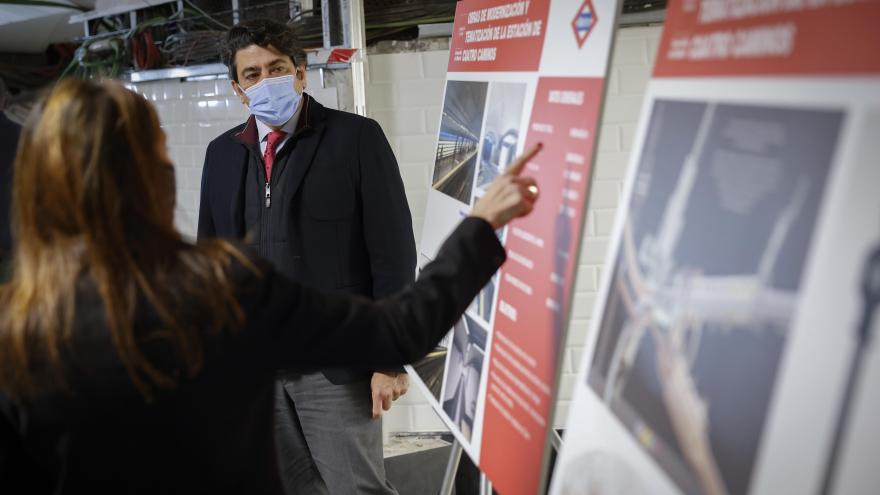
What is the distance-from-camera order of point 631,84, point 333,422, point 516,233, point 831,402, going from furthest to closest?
1. point 631,84
2. point 333,422
3. point 516,233
4. point 831,402

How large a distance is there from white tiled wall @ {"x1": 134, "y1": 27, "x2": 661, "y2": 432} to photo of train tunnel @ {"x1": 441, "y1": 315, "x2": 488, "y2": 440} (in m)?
1.77

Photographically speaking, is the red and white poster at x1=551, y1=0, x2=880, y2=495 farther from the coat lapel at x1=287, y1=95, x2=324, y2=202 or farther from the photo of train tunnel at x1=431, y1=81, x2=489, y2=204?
the coat lapel at x1=287, y1=95, x2=324, y2=202

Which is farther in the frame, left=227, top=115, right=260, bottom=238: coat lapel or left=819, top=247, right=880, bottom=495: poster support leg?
left=227, top=115, right=260, bottom=238: coat lapel

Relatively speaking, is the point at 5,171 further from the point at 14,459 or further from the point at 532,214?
Result: the point at 532,214

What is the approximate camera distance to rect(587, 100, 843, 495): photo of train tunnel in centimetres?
80

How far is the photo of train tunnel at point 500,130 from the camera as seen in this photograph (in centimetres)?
159

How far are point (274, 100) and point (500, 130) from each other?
865mm

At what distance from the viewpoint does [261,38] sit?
7.58 feet

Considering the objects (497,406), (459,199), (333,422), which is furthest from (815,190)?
(333,422)

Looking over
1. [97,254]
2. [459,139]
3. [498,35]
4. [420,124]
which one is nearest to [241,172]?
[459,139]

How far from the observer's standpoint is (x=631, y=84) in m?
3.39

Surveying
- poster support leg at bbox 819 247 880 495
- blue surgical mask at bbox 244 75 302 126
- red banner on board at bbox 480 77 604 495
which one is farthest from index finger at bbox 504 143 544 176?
blue surgical mask at bbox 244 75 302 126

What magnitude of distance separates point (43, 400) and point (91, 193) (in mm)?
287

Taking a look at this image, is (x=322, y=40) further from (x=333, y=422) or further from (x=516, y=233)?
(x=516, y=233)
